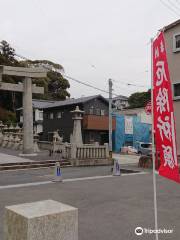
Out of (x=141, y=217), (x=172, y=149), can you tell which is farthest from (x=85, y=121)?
(x=172, y=149)

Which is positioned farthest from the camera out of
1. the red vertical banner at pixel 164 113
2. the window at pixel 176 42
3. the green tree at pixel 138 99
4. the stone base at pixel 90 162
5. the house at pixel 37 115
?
the green tree at pixel 138 99

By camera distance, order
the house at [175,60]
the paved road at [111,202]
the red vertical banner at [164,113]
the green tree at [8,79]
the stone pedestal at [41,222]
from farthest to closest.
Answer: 1. the green tree at [8,79]
2. the house at [175,60]
3. the paved road at [111,202]
4. the red vertical banner at [164,113]
5. the stone pedestal at [41,222]

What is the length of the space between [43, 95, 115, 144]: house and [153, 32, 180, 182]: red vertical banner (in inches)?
1278

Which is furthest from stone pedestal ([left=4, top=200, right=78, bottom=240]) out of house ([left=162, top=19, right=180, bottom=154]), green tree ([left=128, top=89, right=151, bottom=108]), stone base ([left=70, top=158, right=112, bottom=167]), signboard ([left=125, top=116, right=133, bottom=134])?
green tree ([left=128, top=89, right=151, bottom=108])

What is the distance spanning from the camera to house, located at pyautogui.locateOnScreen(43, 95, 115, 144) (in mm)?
37844

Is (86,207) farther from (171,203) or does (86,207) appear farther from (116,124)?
(116,124)

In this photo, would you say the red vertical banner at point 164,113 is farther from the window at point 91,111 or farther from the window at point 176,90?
the window at point 91,111

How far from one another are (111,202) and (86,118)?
2912 centimetres

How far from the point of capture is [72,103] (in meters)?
38.0

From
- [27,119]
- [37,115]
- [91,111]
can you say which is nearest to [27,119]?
[27,119]

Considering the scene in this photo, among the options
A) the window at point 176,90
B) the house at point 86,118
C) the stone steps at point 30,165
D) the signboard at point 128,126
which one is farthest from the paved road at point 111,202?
the signboard at point 128,126

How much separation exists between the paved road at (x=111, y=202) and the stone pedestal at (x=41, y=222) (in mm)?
2005

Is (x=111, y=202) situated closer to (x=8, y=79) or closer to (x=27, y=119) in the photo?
(x=27, y=119)

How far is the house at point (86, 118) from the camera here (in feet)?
124
